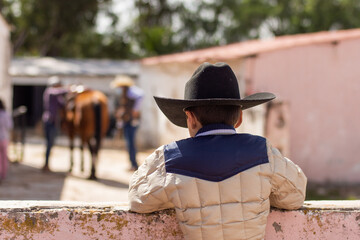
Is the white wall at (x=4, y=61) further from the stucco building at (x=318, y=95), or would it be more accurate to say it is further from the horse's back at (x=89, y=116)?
the stucco building at (x=318, y=95)

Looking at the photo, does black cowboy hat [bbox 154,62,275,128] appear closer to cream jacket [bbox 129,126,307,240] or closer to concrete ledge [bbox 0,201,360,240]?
cream jacket [bbox 129,126,307,240]

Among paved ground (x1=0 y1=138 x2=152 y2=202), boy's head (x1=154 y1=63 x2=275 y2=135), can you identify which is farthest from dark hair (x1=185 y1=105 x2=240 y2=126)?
paved ground (x1=0 y1=138 x2=152 y2=202)

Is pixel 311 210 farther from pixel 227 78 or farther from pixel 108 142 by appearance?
pixel 108 142

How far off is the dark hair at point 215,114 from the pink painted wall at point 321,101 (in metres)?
7.94

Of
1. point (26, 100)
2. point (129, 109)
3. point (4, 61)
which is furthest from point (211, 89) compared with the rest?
point (26, 100)

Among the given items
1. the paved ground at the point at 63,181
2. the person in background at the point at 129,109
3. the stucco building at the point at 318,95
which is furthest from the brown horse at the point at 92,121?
the stucco building at the point at 318,95

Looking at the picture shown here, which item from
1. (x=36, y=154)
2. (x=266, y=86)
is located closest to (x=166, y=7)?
(x=36, y=154)

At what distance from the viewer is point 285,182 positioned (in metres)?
2.20

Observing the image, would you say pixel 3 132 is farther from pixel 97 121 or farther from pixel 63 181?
pixel 97 121

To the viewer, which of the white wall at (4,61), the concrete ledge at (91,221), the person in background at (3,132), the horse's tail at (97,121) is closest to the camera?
the concrete ledge at (91,221)

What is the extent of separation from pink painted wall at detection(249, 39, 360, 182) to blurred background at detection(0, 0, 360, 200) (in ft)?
0.06

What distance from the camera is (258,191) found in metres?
2.12

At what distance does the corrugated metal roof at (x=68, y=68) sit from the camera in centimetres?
1870

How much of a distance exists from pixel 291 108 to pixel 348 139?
3.99 ft
